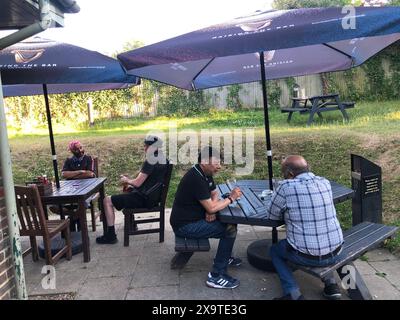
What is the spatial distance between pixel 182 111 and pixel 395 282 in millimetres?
11266

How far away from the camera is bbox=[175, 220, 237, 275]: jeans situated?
141 inches

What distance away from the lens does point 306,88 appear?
14.3 m

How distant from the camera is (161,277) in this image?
381cm

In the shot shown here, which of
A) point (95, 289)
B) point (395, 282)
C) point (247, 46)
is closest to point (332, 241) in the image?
point (395, 282)

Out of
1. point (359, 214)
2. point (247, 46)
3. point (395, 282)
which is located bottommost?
point (395, 282)

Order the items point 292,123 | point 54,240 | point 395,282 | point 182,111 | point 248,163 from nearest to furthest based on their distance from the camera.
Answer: point 395,282 < point 54,240 < point 248,163 < point 292,123 < point 182,111

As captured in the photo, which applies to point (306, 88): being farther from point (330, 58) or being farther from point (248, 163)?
point (330, 58)

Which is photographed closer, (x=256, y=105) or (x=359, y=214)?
(x=359, y=214)

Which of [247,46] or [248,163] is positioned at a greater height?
[247,46]

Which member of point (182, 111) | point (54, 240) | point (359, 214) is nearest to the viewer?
point (359, 214)

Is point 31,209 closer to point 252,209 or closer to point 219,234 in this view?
point 219,234

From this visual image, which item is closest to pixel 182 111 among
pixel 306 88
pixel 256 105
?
pixel 256 105

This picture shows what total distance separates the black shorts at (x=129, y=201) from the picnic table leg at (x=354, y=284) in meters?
2.37

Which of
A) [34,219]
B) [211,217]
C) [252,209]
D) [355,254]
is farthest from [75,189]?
[355,254]
